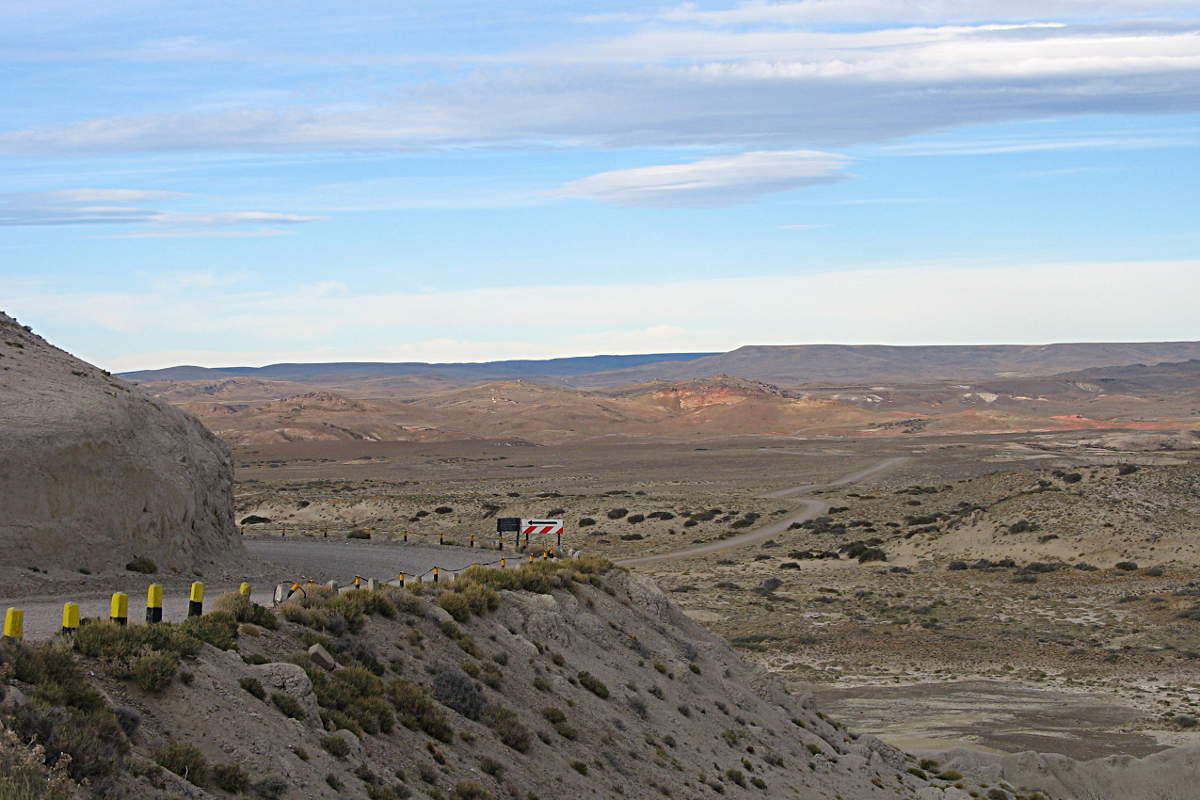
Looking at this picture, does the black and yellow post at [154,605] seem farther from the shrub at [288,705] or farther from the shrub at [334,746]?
the shrub at [334,746]

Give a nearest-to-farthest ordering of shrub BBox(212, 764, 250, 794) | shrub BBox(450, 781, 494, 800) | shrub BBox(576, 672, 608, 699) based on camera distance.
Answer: shrub BBox(212, 764, 250, 794), shrub BBox(450, 781, 494, 800), shrub BBox(576, 672, 608, 699)

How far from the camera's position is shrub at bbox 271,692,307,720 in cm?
1052

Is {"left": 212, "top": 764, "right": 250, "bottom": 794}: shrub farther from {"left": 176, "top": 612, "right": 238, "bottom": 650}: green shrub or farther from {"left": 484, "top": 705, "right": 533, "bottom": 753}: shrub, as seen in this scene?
{"left": 484, "top": 705, "right": 533, "bottom": 753}: shrub

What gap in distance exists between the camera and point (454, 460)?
127812 millimetres

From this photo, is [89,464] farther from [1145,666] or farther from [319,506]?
[319,506]

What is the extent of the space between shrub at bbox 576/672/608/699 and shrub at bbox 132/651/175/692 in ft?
24.3

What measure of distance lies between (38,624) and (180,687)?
22.6 ft

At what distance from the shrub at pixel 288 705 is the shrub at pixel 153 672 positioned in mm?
1123

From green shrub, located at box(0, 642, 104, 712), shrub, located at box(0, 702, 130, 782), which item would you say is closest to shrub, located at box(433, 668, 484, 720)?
green shrub, located at box(0, 642, 104, 712)

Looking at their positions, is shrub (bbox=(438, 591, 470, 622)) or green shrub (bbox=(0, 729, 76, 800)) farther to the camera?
shrub (bbox=(438, 591, 470, 622))

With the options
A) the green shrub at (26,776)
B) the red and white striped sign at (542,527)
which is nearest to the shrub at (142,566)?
the red and white striped sign at (542,527)

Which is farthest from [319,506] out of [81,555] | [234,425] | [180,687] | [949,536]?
[234,425]

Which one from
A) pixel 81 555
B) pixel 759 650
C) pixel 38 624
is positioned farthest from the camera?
pixel 759 650

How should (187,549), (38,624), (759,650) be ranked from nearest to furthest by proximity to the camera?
1. (38,624)
2. (187,549)
3. (759,650)
